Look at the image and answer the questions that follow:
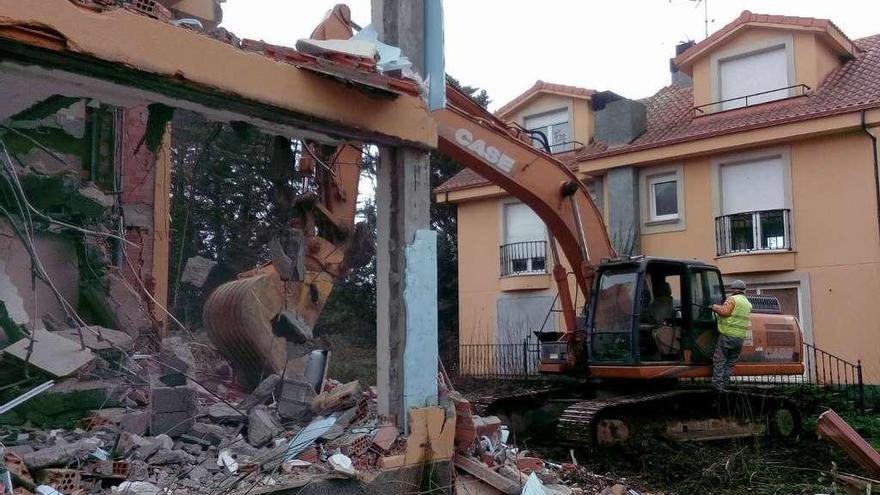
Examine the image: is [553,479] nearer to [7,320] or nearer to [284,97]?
[284,97]

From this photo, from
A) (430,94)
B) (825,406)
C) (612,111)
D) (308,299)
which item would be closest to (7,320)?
(308,299)

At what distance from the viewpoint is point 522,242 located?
22516 millimetres

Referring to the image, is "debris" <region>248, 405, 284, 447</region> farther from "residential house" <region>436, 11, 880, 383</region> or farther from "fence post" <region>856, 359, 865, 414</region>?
"residential house" <region>436, 11, 880, 383</region>

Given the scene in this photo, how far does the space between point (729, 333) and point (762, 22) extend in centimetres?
1034

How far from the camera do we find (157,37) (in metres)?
5.13

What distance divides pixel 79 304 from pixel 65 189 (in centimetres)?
111

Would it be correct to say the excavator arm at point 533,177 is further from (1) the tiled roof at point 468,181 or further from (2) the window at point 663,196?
(1) the tiled roof at point 468,181

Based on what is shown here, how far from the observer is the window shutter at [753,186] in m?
17.9

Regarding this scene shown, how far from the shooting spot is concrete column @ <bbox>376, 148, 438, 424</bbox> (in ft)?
21.4

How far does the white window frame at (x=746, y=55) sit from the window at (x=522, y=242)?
17.3ft

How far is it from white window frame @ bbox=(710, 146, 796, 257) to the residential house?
0.09ft

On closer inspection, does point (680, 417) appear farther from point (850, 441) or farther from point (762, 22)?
point (762, 22)

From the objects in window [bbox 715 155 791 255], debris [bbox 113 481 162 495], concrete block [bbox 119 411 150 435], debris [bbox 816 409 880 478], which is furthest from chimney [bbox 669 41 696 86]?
debris [bbox 113 481 162 495]

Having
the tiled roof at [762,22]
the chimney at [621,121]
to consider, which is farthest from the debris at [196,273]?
the tiled roof at [762,22]
